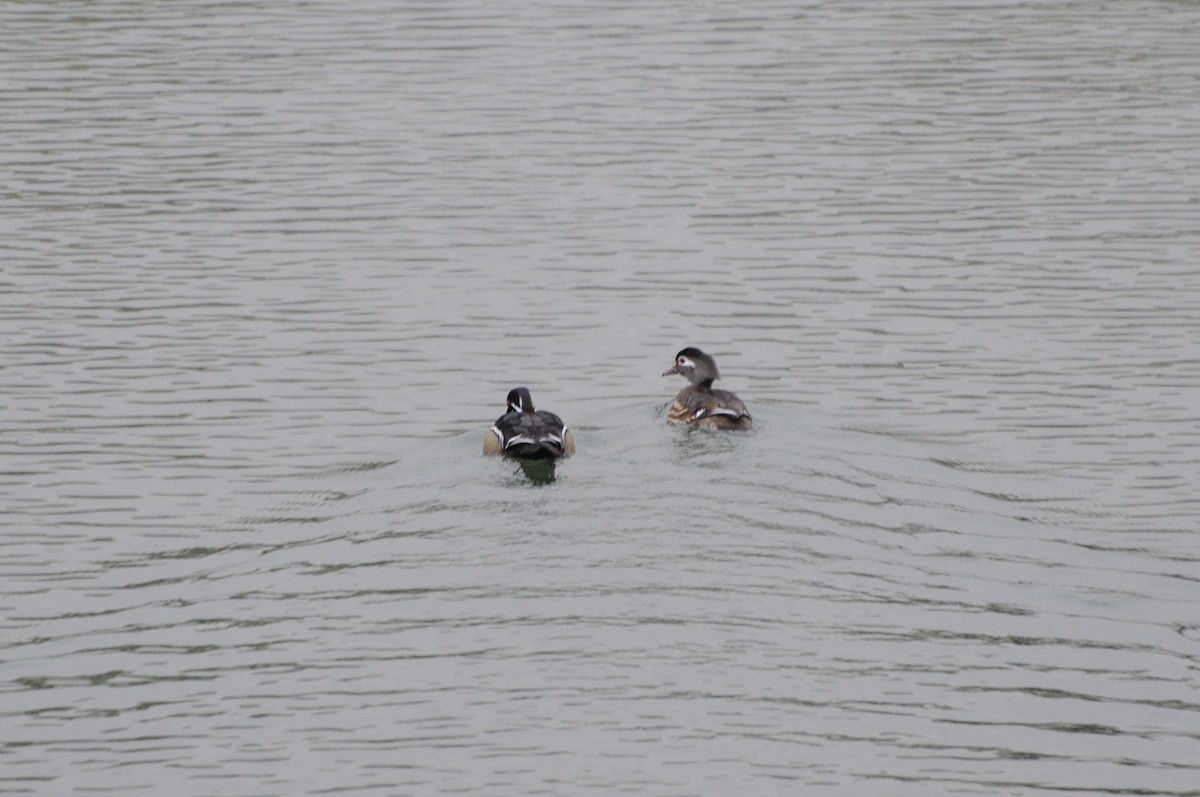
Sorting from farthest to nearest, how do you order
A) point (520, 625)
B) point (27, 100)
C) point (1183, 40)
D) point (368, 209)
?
point (1183, 40)
point (27, 100)
point (368, 209)
point (520, 625)

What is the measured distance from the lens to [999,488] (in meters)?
16.3

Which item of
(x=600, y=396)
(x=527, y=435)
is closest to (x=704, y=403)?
(x=600, y=396)

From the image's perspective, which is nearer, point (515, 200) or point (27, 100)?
point (515, 200)

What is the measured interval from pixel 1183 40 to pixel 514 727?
2466cm

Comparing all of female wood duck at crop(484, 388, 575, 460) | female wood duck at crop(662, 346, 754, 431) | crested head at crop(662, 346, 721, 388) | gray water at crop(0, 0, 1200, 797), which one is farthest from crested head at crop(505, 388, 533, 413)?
crested head at crop(662, 346, 721, 388)

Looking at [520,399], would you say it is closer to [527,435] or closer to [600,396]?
[527,435]

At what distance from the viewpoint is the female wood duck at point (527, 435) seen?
55.4ft

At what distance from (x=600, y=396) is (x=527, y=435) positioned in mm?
2486

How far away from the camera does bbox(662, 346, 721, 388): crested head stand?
18.8 meters

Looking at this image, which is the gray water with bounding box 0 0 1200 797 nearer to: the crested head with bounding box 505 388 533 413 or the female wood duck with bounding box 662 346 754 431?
the female wood duck with bounding box 662 346 754 431

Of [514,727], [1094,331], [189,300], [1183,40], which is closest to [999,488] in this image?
[1094,331]

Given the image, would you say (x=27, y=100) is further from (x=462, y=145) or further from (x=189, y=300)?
(x=189, y=300)

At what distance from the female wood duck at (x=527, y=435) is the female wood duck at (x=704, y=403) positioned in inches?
47.7

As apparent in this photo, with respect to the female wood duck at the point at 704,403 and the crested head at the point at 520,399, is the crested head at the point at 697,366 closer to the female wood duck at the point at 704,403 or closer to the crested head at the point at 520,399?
the female wood duck at the point at 704,403
